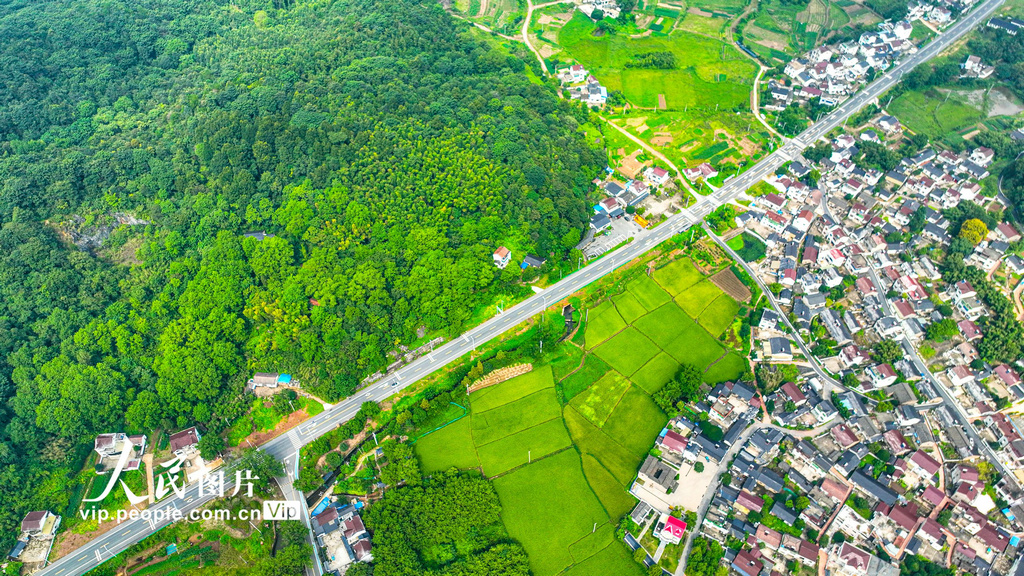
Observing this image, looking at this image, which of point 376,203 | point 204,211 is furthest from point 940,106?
point 204,211

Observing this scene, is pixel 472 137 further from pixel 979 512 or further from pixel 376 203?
pixel 979 512

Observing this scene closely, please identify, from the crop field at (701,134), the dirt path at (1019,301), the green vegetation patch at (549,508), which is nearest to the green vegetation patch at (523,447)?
the green vegetation patch at (549,508)

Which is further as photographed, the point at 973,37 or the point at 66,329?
the point at 973,37

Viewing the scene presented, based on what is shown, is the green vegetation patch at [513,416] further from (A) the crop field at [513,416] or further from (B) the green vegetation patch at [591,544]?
(B) the green vegetation patch at [591,544]

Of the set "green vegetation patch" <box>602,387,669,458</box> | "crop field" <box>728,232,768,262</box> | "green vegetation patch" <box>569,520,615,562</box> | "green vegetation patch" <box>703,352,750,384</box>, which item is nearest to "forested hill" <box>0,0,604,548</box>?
"green vegetation patch" <box>602,387,669,458</box>

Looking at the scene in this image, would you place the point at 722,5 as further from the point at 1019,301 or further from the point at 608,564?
the point at 608,564

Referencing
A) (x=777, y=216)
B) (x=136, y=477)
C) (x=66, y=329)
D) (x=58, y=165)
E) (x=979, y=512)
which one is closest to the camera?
(x=979, y=512)

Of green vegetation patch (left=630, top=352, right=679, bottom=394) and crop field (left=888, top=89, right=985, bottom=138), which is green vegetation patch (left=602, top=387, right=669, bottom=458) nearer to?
green vegetation patch (left=630, top=352, right=679, bottom=394)

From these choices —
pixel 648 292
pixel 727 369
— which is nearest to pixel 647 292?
pixel 648 292
